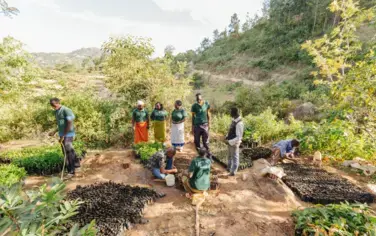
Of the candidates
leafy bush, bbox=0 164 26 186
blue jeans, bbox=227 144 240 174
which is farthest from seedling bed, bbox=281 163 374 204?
leafy bush, bbox=0 164 26 186

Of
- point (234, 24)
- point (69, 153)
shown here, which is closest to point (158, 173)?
point (69, 153)

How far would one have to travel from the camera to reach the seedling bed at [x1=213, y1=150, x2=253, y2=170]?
586 cm

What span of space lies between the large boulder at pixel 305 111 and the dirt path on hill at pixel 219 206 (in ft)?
32.2

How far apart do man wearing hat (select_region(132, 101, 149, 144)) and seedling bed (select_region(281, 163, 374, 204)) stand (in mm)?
3993

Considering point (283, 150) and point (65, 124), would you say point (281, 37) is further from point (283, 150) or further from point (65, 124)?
point (65, 124)

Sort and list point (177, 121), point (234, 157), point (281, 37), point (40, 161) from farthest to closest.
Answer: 1. point (281, 37)
2. point (177, 121)
3. point (40, 161)
4. point (234, 157)

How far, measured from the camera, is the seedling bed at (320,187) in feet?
14.6

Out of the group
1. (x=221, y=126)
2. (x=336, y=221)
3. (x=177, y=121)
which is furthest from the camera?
(x=221, y=126)

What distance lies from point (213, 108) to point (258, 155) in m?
11.0

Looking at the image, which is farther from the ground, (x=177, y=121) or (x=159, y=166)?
(x=177, y=121)

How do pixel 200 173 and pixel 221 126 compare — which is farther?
pixel 221 126

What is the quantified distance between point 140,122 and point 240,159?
3.07 m

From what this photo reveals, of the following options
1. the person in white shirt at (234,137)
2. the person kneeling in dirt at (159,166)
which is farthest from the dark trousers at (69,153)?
the person in white shirt at (234,137)

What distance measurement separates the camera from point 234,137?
16.4ft
